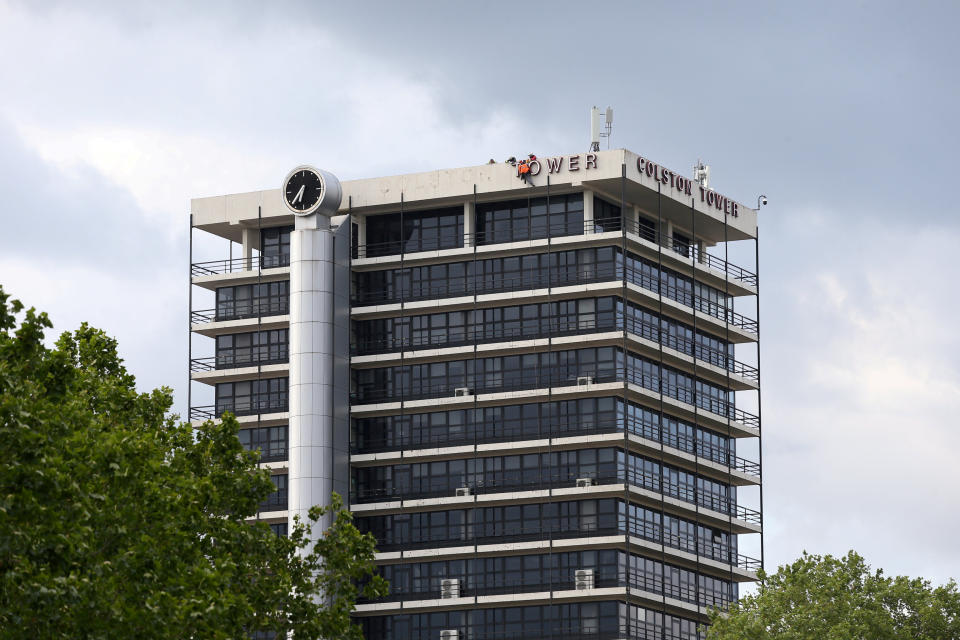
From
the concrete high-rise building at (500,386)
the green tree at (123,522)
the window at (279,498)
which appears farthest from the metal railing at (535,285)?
the green tree at (123,522)

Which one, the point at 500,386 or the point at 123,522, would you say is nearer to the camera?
the point at 123,522

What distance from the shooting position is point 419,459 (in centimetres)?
14475

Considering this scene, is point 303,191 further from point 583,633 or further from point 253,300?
point 583,633

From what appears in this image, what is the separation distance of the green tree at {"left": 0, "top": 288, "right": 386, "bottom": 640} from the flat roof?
61506 millimetres

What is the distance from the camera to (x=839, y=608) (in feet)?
406

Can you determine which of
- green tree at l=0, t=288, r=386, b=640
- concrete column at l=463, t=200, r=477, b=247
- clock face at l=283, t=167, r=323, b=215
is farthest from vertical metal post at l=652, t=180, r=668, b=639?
green tree at l=0, t=288, r=386, b=640

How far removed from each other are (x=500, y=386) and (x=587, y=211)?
13214 millimetres

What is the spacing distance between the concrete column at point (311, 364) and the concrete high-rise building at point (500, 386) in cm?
15

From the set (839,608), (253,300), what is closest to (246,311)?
(253,300)

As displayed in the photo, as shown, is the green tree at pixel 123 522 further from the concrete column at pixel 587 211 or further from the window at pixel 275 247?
the window at pixel 275 247

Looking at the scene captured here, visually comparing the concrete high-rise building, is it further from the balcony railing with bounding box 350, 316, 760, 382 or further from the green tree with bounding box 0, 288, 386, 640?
the green tree with bounding box 0, 288, 386, 640

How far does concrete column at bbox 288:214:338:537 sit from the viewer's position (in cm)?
14100

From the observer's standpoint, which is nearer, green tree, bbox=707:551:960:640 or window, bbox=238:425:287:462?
green tree, bbox=707:551:960:640

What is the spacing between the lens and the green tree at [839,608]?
12238cm
